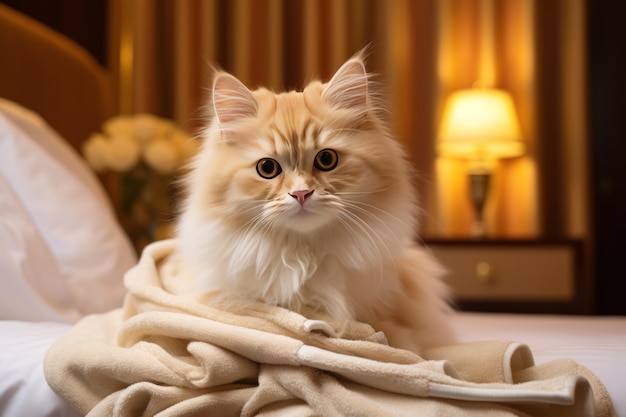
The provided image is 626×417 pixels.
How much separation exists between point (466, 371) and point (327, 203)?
291mm

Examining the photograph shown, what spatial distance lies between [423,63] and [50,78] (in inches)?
68.4

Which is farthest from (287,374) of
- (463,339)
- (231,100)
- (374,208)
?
(463,339)

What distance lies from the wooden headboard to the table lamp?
1.48 m

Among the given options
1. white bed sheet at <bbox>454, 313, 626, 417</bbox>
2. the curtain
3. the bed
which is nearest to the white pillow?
the bed

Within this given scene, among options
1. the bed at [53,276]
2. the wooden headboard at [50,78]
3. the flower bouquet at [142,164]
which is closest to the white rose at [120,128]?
the flower bouquet at [142,164]

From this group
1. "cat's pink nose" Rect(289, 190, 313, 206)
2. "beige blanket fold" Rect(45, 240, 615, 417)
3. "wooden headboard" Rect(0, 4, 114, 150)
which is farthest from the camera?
"wooden headboard" Rect(0, 4, 114, 150)

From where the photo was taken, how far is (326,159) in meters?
0.94

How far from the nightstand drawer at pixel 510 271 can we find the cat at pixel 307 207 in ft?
5.41

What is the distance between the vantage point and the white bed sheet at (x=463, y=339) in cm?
85

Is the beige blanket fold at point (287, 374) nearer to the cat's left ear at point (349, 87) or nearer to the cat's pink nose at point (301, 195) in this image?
the cat's pink nose at point (301, 195)

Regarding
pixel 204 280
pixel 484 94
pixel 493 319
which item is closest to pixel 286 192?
pixel 204 280

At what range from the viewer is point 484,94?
284 centimetres

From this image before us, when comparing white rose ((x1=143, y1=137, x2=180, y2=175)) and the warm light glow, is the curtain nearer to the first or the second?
the warm light glow

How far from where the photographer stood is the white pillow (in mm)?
1274
